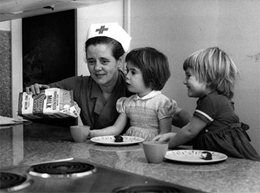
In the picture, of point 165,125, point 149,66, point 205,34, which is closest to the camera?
point 165,125

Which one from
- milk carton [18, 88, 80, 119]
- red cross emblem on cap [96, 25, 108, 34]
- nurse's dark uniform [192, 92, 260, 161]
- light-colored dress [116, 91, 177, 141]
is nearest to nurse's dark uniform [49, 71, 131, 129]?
light-colored dress [116, 91, 177, 141]

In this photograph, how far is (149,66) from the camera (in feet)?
6.30

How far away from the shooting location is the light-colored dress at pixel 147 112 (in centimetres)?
183

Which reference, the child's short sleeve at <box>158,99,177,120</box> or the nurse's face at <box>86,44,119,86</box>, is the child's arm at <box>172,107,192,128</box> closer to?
the child's short sleeve at <box>158,99,177,120</box>

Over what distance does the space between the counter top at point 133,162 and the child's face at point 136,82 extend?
35 cm

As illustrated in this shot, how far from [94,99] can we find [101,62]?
189 millimetres

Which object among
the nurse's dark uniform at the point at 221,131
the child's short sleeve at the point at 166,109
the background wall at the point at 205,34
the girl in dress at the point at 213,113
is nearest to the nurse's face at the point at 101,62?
the child's short sleeve at the point at 166,109

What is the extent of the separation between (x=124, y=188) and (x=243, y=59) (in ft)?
5.29

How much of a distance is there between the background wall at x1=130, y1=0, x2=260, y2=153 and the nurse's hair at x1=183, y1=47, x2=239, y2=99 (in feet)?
2.30

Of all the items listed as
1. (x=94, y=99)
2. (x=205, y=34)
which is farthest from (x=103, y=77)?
(x=205, y=34)

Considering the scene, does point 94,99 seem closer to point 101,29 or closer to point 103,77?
point 103,77

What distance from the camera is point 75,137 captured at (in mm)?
1572

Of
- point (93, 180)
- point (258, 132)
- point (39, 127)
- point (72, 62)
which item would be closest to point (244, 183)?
point (93, 180)

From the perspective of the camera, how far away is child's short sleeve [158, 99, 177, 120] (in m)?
1.83
